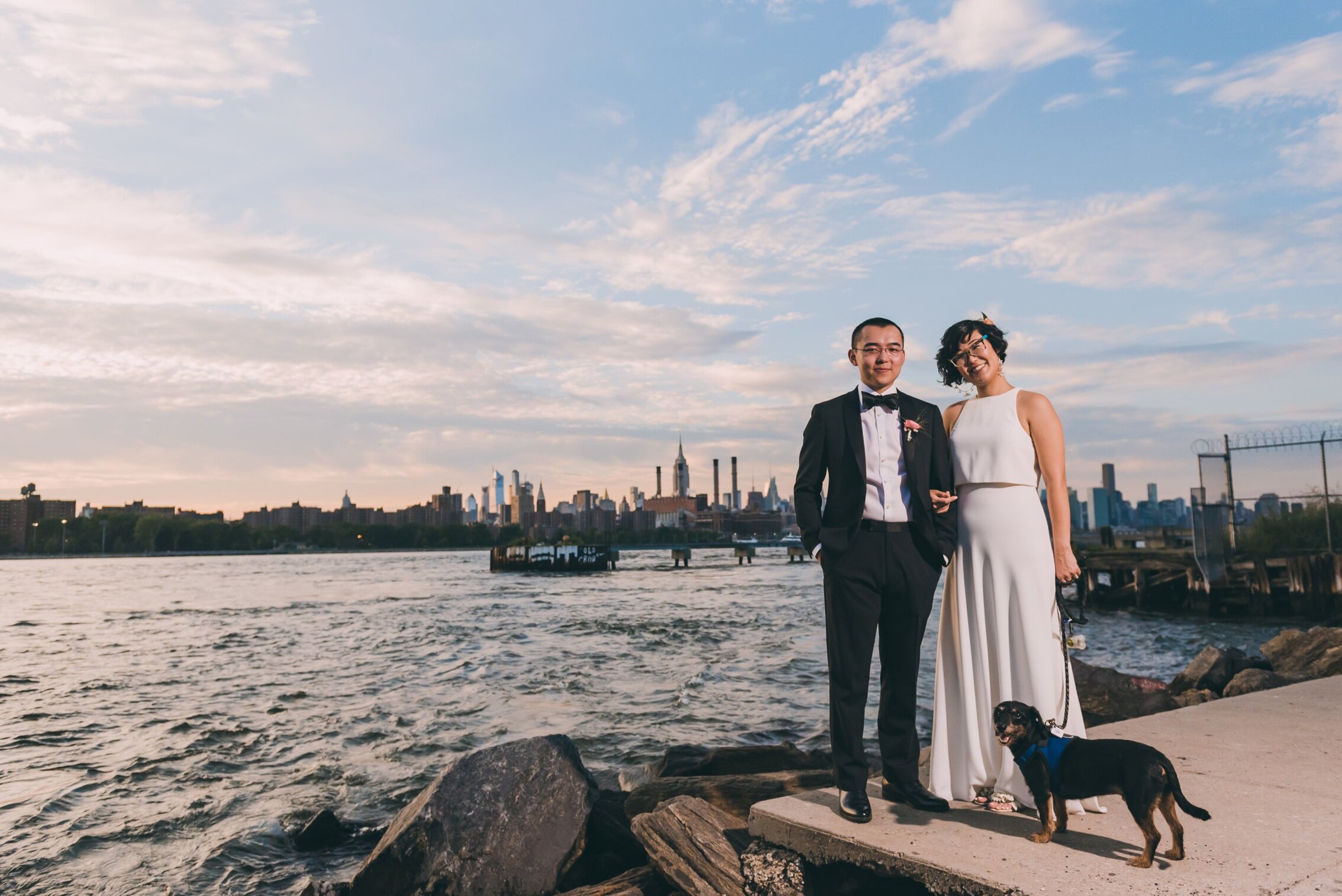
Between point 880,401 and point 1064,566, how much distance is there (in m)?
1.26

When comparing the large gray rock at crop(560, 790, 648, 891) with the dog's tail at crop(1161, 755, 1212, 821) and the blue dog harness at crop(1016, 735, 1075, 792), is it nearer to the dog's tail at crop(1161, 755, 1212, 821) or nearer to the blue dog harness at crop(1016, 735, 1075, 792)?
the blue dog harness at crop(1016, 735, 1075, 792)

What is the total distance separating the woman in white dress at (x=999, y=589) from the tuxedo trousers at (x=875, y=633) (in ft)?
0.60

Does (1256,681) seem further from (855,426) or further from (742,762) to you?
(855,426)

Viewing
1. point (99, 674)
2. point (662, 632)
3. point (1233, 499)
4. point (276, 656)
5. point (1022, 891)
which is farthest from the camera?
point (662, 632)

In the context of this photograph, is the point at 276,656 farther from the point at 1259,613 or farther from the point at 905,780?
the point at 1259,613

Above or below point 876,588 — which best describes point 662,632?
below

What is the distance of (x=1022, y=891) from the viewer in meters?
3.08

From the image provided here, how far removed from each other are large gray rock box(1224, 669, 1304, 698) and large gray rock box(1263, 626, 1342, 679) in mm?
Result: 2422

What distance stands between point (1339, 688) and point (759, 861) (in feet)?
21.4

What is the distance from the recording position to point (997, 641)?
13.6 feet

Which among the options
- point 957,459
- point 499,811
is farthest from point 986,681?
point 499,811

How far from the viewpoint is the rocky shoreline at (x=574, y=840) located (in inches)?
172

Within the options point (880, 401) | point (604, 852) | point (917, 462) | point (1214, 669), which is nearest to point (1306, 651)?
point (1214, 669)

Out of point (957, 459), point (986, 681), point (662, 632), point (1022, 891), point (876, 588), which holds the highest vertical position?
point (957, 459)
